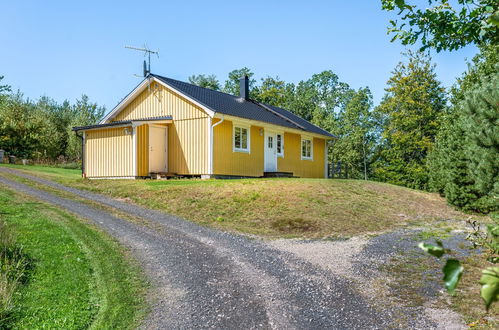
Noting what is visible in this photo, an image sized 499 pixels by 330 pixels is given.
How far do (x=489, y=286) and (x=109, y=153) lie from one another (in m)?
21.6

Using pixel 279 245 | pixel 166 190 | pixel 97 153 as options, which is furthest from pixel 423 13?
pixel 97 153

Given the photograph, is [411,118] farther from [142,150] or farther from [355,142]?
[142,150]

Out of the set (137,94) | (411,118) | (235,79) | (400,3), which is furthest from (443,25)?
(235,79)

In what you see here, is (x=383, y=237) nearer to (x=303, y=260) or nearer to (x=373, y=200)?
(x=303, y=260)

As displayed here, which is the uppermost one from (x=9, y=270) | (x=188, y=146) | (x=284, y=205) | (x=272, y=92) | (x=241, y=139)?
(x=272, y=92)

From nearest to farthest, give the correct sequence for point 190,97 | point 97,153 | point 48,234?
point 48,234 → point 190,97 → point 97,153

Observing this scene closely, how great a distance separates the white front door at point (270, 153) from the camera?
22500mm

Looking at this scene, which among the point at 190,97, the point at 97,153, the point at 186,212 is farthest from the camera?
the point at 97,153

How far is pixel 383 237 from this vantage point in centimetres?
1086

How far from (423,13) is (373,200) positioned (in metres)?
10.2

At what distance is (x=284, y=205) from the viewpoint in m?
14.0

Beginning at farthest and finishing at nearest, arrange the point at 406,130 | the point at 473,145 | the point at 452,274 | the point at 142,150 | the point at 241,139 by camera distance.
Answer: the point at 406,130 → the point at 241,139 → the point at 142,150 → the point at 473,145 → the point at 452,274

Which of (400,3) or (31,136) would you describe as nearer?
(400,3)

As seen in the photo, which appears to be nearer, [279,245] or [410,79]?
[279,245]
